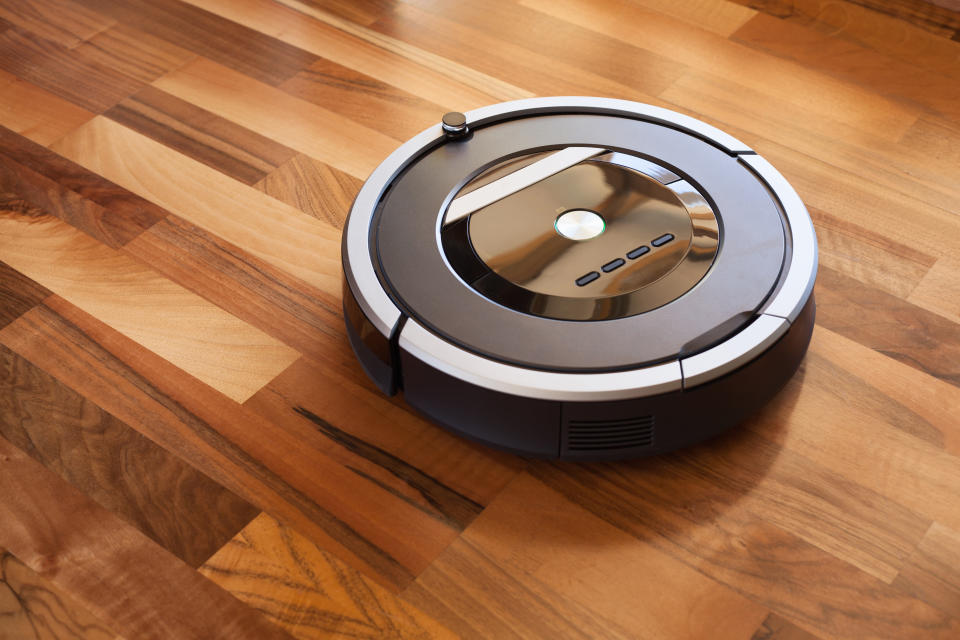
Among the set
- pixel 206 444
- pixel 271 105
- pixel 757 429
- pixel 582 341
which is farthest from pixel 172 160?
pixel 757 429

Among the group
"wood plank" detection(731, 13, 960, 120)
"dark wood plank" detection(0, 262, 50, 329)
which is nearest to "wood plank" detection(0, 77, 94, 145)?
"dark wood plank" detection(0, 262, 50, 329)

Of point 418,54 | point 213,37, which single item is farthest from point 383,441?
point 213,37

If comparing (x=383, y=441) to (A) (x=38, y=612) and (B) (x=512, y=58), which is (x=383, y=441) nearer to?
(A) (x=38, y=612)

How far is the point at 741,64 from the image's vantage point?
1285mm

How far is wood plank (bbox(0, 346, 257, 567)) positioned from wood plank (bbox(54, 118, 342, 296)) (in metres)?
0.25

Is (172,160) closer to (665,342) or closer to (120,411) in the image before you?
(120,411)

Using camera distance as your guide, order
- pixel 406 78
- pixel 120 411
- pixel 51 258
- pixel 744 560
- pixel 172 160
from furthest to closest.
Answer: pixel 406 78 < pixel 172 160 < pixel 51 258 < pixel 120 411 < pixel 744 560

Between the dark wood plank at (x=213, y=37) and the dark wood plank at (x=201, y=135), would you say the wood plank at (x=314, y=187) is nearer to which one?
the dark wood plank at (x=201, y=135)

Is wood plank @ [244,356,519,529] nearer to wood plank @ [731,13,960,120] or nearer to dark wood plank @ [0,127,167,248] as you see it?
dark wood plank @ [0,127,167,248]

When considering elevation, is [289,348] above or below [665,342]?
below

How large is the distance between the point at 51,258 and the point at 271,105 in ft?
1.16

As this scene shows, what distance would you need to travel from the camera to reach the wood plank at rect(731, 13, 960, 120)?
1227mm

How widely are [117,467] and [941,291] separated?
83cm

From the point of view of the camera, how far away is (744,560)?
30.5 inches
